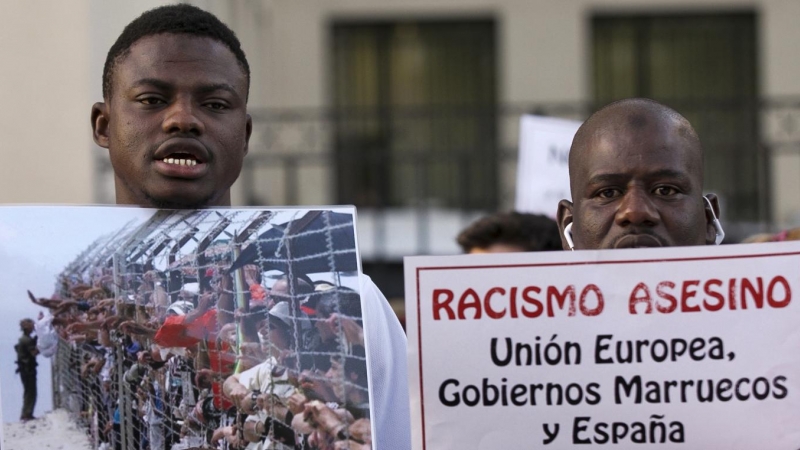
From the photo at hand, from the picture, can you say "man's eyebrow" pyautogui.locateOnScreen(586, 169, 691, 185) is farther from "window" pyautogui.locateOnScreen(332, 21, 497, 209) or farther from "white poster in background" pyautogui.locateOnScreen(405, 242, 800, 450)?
"window" pyautogui.locateOnScreen(332, 21, 497, 209)

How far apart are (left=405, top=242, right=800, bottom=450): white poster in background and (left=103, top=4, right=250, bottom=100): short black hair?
2.19 feet

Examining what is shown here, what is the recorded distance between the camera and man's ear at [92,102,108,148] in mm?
2467

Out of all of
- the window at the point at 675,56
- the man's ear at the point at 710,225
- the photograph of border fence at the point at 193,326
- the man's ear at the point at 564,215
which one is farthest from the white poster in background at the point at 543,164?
the window at the point at 675,56

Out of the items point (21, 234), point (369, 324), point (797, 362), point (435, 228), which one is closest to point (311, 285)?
point (369, 324)

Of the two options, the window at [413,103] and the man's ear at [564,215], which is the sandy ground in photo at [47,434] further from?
the window at [413,103]

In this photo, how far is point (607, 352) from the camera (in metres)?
2.08

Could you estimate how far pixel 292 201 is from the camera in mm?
9555

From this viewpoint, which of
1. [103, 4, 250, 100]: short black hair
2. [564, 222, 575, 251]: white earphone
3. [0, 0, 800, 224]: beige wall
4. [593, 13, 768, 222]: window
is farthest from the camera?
[593, 13, 768, 222]: window

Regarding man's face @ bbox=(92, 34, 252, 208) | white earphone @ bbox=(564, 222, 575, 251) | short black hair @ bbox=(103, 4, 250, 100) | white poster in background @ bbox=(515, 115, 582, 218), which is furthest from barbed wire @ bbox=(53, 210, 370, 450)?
white poster in background @ bbox=(515, 115, 582, 218)

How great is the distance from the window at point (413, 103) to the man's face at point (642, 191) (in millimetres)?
7095

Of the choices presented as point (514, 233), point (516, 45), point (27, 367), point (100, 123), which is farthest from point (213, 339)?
point (516, 45)

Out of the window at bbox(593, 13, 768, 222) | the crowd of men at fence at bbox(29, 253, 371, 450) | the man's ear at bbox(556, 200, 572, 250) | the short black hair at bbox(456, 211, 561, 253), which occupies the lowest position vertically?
the crowd of men at fence at bbox(29, 253, 371, 450)

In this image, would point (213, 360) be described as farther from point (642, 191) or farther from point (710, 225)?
point (710, 225)

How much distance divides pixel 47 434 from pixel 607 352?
0.97 metres
